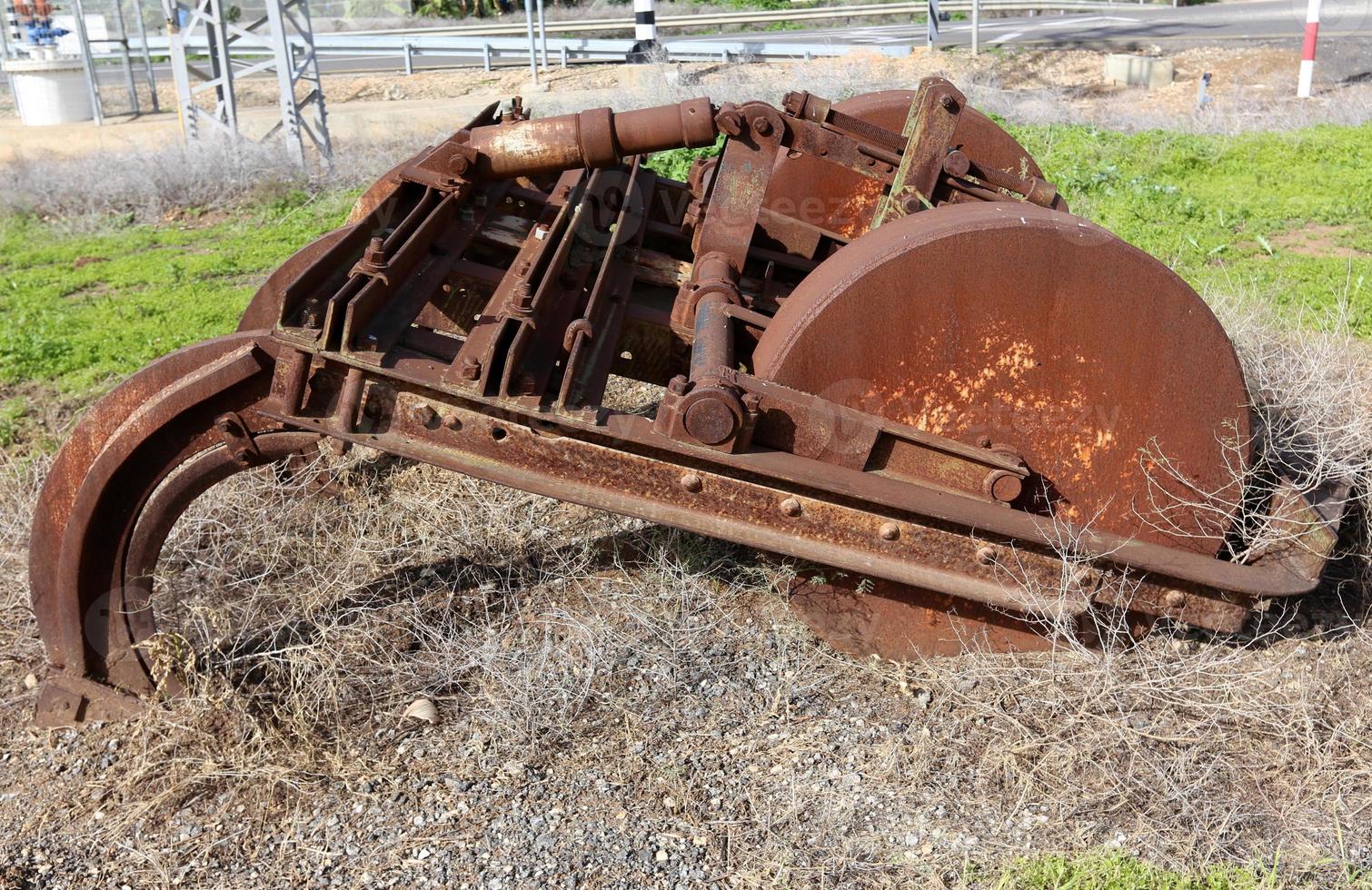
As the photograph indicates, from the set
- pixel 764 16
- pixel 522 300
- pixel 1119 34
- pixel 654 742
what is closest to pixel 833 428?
pixel 522 300

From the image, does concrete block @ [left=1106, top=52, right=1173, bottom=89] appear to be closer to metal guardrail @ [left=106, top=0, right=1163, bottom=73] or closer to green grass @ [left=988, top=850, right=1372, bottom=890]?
metal guardrail @ [left=106, top=0, right=1163, bottom=73]

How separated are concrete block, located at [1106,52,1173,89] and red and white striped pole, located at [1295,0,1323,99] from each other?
357 cm

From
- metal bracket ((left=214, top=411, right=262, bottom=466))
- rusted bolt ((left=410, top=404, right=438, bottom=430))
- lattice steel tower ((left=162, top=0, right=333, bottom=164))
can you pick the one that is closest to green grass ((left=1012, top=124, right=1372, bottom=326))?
rusted bolt ((left=410, top=404, right=438, bottom=430))

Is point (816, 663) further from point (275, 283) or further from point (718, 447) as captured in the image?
point (275, 283)

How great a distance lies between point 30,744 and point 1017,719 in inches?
115

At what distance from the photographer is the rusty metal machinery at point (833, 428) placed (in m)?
2.88

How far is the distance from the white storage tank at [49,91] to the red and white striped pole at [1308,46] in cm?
1797

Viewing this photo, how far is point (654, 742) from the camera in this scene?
3.16 meters

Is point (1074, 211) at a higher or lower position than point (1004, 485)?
lower

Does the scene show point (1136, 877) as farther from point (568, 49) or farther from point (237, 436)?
point (568, 49)

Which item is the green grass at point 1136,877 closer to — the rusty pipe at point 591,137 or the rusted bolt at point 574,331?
the rusted bolt at point 574,331

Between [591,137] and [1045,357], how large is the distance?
1492 millimetres

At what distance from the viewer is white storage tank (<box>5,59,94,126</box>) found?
17.3m

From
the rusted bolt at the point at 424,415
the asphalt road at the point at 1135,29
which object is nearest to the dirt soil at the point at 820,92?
the asphalt road at the point at 1135,29
